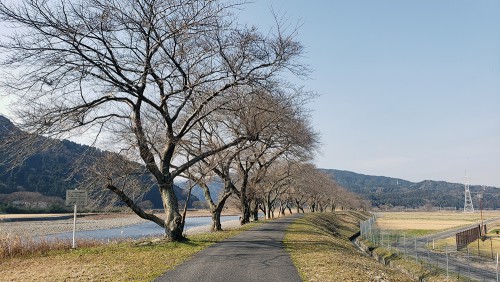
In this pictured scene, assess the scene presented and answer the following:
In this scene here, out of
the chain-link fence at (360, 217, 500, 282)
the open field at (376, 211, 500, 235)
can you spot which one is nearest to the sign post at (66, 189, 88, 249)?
the chain-link fence at (360, 217, 500, 282)

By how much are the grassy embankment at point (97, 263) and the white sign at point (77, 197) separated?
5.81 ft

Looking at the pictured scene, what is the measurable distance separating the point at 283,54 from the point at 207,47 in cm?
314

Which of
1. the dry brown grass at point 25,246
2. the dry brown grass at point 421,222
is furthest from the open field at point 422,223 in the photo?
the dry brown grass at point 25,246

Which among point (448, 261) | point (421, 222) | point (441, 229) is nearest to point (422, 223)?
point (421, 222)

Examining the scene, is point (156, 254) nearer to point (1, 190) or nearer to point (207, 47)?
point (207, 47)

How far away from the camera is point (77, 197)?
1432 cm

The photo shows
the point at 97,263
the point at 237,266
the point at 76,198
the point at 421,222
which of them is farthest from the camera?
the point at 421,222

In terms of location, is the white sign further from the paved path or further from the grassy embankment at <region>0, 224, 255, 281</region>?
the paved path

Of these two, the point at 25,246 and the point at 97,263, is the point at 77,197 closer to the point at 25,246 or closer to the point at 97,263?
the point at 25,246

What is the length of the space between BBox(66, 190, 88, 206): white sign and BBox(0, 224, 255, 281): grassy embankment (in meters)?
1.77

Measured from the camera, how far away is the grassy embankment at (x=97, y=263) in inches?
354

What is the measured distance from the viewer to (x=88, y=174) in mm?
14977

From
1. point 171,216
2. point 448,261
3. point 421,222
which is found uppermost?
point 171,216

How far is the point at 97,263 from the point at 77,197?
4650mm
